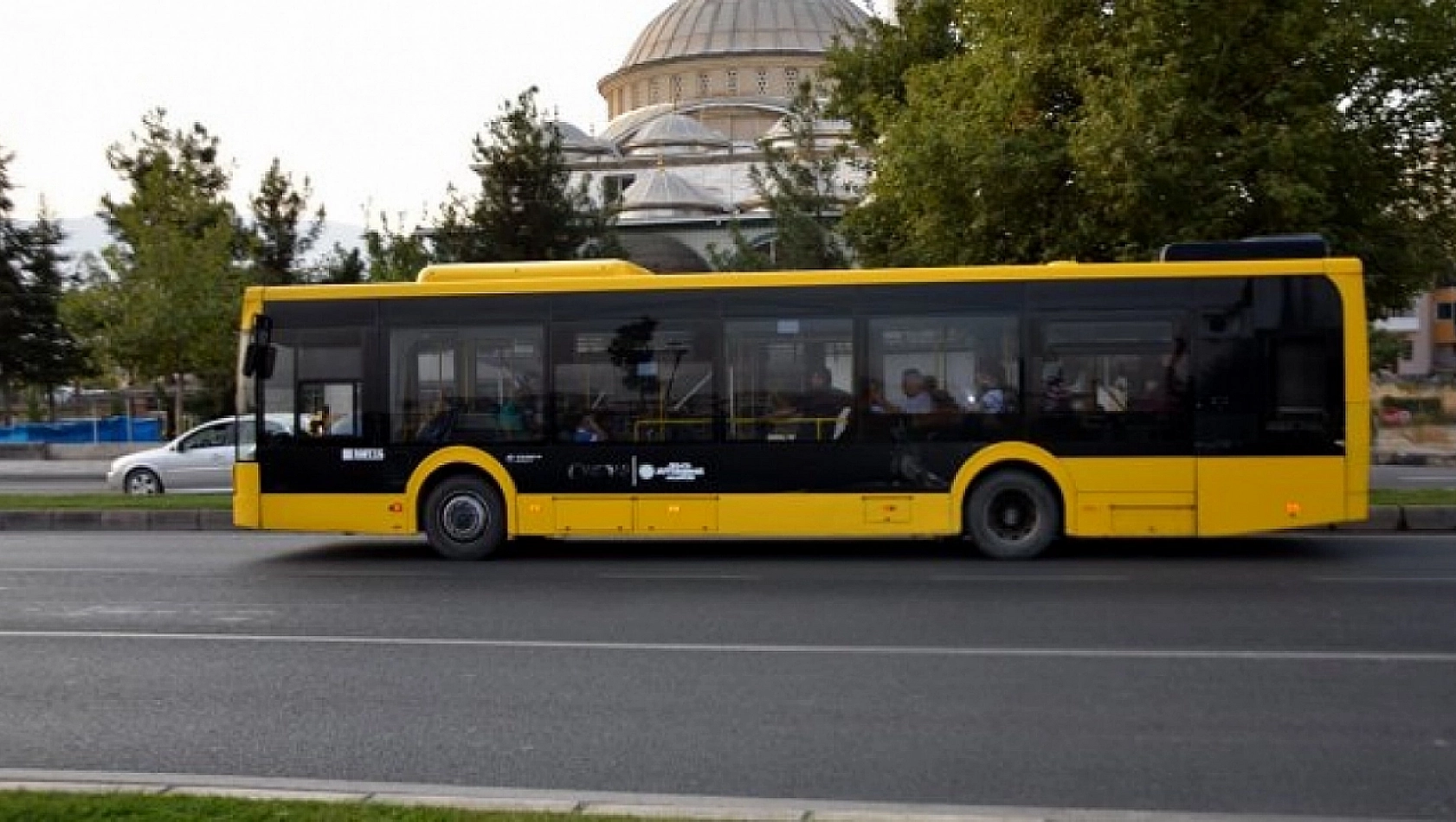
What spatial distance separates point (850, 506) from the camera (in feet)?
43.3

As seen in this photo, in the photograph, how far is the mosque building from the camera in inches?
2692

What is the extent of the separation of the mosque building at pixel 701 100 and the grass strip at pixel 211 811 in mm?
59055

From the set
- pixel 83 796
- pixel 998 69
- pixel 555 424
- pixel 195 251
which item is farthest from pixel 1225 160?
pixel 195 251

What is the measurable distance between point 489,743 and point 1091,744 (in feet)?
8.75

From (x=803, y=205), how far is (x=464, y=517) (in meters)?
21.4

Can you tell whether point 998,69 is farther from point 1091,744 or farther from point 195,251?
point 195,251

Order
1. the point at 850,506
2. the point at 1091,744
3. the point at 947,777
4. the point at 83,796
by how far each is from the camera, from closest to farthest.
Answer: the point at 83,796 < the point at 947,777 < the point at 1091,744 < the point at 850,506

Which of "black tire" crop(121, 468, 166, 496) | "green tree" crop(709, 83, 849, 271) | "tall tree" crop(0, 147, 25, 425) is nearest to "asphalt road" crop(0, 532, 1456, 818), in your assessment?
"black tire" crop(121, 468, 166, 496)

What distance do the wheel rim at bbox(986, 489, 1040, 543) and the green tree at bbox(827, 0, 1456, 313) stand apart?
5560 mm

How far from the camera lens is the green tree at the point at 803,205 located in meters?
32.8

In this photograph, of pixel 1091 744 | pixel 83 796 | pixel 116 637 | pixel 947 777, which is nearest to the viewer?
pixel 83 796

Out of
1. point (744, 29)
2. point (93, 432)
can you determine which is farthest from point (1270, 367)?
point (744, 29)

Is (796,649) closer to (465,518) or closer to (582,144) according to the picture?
(465,518)

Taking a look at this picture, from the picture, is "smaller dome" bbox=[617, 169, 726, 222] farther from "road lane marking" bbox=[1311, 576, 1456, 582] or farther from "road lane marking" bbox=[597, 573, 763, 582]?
"road lane marking" bbox=[1311, 576, 1456, 582]
